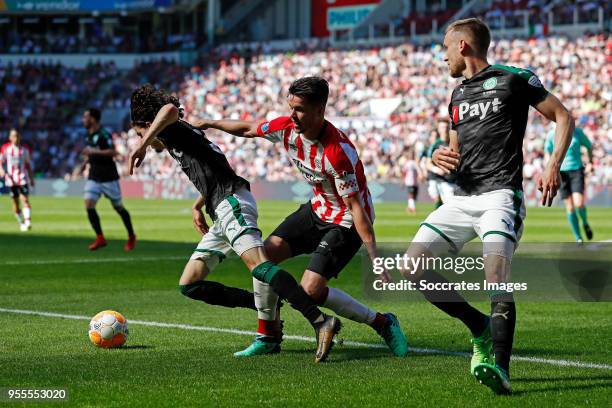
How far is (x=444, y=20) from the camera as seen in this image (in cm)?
5475

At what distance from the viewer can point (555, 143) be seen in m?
7.00

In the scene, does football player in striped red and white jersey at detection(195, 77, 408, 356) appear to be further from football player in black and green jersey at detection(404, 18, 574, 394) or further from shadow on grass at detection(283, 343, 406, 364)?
football player in black and green jersey at detection(404, 18, 574, 394)

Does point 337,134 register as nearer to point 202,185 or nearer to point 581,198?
point 202,185

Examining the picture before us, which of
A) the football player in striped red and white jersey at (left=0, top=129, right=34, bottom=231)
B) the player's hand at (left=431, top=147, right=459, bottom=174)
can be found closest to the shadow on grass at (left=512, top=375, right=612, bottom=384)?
the player's hand at (left=431, top=147, right=459, bottom=174)

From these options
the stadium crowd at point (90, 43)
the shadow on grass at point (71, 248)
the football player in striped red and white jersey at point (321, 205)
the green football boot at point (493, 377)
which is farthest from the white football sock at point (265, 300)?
the stadium crowd at point (90, 43)

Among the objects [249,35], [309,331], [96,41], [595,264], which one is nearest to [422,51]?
[249,35]

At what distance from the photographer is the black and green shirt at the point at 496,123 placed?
7.29m

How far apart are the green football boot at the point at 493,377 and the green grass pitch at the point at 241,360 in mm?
71

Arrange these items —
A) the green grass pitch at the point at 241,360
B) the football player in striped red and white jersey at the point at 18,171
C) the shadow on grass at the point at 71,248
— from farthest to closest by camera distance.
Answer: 1. the football player in striped red and white jersey at the point at 18,171
2. the shadow on grass at the point at 71,248
3. the green grass pitch at the point at 241,360

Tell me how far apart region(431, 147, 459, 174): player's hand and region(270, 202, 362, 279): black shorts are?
1.34 metres

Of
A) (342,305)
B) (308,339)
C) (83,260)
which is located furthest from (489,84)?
(83,260)

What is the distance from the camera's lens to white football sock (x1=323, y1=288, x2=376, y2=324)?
28.5ft

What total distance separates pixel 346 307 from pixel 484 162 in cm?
185

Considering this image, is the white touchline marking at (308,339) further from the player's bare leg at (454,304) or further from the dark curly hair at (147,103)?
the dark curly hair at (147,103)
